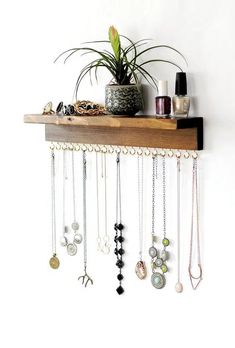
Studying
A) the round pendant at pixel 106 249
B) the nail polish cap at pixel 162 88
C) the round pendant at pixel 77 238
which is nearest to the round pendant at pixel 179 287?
the round pendant at pixel 106 249

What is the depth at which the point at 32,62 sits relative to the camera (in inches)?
73.1

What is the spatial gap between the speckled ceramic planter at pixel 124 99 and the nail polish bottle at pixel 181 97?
105mm

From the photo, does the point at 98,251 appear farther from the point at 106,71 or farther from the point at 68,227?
the point at 106,71

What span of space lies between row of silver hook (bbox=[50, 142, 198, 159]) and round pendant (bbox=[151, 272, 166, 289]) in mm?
295

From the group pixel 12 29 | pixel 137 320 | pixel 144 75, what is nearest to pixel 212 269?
pixel 137 320

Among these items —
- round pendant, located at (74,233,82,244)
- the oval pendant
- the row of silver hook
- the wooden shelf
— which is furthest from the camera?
round pendant, located at (74,233,82,244)

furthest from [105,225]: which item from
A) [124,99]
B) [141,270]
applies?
[124,99]

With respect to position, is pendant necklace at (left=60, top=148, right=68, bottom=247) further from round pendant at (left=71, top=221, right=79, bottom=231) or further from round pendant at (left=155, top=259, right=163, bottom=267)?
round pendant at (left=155, top=259, right=163, bottom=267)

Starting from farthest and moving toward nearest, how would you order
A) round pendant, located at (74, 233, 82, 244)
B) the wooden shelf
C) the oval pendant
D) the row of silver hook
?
round pendant, located at (74, 233, 82, 244)
the oval pendant
the row of silver hook
the wooden shelf

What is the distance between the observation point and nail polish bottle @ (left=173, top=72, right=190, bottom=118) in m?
1.43

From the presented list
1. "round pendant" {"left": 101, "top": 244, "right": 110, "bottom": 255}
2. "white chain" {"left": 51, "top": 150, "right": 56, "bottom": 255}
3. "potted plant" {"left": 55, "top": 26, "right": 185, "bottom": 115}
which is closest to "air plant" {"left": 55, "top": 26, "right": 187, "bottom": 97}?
"potted plant" {"left": 55, "top": 26, "right": 185, "bottom": 115}

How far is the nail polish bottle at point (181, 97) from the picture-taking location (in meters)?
1.43

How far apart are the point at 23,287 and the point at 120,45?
2.85 ft

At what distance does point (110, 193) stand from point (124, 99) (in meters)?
0.30
